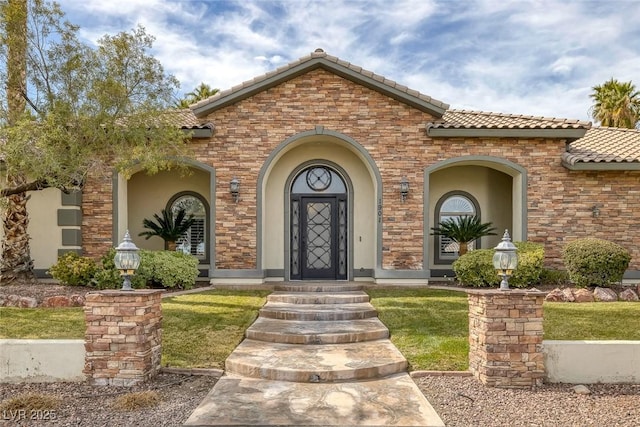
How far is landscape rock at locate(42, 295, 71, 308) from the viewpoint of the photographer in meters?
9.05

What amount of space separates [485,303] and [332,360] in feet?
7.06

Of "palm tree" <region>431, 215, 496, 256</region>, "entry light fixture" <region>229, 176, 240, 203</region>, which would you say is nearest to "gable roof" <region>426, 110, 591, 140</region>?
"palm tree" <region>431, 215, 496, 256</region>

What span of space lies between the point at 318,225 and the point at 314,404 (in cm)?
816

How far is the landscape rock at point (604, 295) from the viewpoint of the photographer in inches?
387

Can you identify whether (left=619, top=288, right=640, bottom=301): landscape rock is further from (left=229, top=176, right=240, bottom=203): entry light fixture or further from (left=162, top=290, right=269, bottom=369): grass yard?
(left=229, top=176, right=240, bottom=203): entry light fixture

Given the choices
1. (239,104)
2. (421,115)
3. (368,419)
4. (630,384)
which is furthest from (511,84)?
(368,419)

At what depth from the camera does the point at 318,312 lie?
8578 mm

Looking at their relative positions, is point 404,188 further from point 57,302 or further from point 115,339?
point 57,302

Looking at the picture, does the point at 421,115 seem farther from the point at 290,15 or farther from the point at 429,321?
the point at 429,321

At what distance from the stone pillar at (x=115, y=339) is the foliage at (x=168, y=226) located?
279 inches

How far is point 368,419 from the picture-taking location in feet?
14.8

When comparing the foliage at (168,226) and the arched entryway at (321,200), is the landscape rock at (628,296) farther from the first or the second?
→ the foliage at (168,226)

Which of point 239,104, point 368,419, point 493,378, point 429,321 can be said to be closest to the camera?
point 368,419

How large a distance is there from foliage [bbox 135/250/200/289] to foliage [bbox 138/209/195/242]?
109cm
